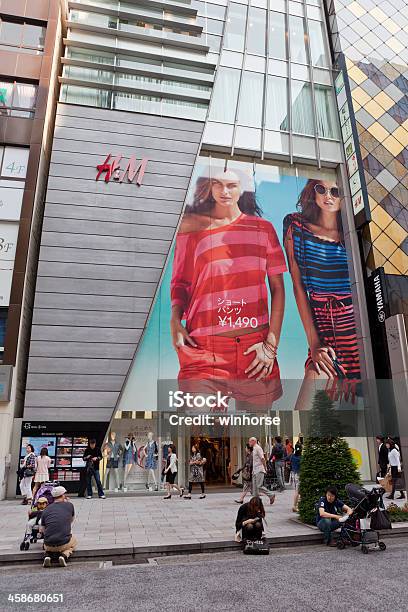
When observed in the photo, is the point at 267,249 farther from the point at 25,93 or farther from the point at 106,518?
the point at 106,518

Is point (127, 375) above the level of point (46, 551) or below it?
above

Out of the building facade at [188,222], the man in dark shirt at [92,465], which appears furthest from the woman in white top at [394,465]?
the man in dark shirt at [92,465]

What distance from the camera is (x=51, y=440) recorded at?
52.6 ft

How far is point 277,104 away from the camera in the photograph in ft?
79.5

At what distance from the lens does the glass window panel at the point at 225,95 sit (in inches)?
898

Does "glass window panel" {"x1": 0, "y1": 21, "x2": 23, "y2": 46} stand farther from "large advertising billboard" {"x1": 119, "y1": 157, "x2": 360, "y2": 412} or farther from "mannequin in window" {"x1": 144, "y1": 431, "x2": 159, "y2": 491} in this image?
"mannequin in window" {"x1": 144, "y1": 431, "x2": 159, "y2": 491}

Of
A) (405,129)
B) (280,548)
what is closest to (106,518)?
(280,548)

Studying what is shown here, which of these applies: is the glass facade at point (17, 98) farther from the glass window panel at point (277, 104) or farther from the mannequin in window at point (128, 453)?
the mannequin in window at point (128, 453)

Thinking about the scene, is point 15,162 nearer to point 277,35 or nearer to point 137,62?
point 137,62

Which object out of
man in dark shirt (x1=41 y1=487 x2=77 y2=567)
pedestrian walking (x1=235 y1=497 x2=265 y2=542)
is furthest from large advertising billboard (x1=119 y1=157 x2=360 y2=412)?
man in dark shirt (x1=41 y1=487 x2=77 y2=567)

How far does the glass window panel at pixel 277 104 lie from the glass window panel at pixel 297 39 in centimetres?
223

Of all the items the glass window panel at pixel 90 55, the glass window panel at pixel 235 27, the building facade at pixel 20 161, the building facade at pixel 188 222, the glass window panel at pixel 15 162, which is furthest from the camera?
the glass window panel at pixel 235 27

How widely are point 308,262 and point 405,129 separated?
36.9 feet

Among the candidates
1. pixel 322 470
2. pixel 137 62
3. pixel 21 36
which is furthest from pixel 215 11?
pixel 322 470
